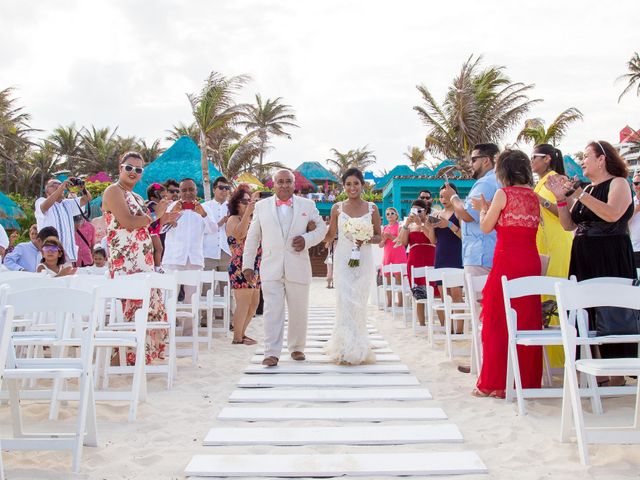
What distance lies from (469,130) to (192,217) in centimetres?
2199

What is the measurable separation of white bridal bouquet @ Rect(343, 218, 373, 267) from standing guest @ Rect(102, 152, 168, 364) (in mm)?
Result: 1994

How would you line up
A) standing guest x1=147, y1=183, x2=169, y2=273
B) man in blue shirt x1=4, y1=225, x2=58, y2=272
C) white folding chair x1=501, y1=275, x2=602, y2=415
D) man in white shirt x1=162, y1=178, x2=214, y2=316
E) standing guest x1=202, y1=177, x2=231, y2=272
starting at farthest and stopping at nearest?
Answer: standing guest x1=202, y1=177, x2=231, y2=272 < man in white shirt x1=162, y1=178, x2=214, y2=316 < man in blue shirt x1=4, y1=225, x2=58, y2=272 < standing guest x1=147, y1=183, x2=169, y2=273 < white folding chair x1=501, y1=275, x2=602, y2=415

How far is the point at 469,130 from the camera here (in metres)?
27.8

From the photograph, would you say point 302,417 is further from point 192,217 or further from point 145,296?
point 192,217

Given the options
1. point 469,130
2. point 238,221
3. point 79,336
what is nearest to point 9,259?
point 238,221

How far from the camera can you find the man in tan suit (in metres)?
6.30

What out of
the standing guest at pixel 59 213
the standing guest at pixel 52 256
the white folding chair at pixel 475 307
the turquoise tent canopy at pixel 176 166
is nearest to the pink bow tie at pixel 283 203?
the white folding chair at pixel 475 307

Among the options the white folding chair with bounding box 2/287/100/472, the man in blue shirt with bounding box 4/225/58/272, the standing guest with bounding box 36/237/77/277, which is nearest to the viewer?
the white folding chair with bounding box 2/287/100/472

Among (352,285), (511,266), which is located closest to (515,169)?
(511,266)

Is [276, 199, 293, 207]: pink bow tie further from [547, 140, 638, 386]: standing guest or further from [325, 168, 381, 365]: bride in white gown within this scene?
[547, 140, 638, 386]: standing guest

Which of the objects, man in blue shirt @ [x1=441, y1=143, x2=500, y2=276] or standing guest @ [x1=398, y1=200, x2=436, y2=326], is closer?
man in blue shirt @ [x1=441, y1=143, x2=500, y2=276]

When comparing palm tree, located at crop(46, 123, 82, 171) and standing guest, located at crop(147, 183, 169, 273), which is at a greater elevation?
palm tree, located at crop(46, 123, 82, 171)

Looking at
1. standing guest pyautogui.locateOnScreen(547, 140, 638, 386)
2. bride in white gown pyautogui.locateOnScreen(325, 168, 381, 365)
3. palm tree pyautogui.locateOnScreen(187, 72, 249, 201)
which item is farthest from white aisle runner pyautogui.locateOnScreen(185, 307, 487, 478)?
palm tree pyautogui.locateOnScreen(187, 72, 249, 201)

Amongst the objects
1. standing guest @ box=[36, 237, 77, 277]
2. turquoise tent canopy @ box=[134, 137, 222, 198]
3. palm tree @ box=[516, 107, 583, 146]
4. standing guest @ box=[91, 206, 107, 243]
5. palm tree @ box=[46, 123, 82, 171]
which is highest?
palm tree @ box=[46, 123, 82, 171]
